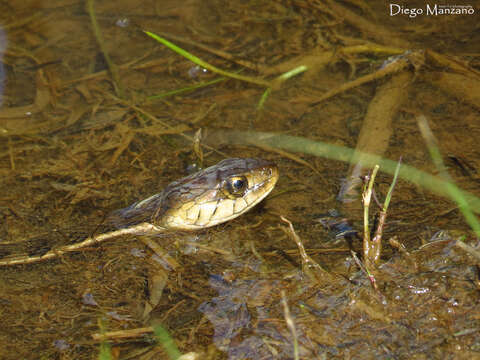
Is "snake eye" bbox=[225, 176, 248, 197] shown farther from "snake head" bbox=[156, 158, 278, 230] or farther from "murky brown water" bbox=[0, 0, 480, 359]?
"murky brown water" bbox=[0, 0, 480, 359]

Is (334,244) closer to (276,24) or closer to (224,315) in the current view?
(224,315)

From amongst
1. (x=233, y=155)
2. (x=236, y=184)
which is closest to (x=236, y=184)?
(x=236, y=184)

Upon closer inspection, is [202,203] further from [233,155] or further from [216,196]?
[233,155]

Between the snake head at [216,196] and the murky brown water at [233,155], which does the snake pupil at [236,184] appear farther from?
the murky brown water at [233,155]

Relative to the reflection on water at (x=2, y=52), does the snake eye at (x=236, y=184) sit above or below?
below

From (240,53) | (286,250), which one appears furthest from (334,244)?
(240,53)

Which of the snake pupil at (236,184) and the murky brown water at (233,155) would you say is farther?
the snake pupil at (236,184)

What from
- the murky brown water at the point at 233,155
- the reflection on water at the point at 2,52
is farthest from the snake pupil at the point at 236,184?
the reflection on water at the point at 2,52
